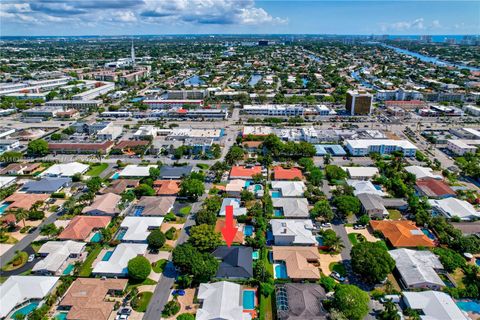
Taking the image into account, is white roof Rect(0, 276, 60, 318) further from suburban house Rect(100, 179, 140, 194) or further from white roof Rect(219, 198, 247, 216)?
white roof Rect(219, 198, 247, 216)

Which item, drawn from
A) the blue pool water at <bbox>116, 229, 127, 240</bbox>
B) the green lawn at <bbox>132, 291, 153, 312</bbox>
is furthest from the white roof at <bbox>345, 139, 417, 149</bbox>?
the green lawn at <bbox>132, 291, 153, 312</bbox>

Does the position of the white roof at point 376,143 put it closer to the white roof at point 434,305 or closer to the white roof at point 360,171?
the white roof at point 360,171

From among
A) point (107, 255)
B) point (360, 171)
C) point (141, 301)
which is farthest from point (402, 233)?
point (107, 255)

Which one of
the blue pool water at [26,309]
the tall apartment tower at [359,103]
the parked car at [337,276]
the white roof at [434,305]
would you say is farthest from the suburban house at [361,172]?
the blue pool water at [26,309]

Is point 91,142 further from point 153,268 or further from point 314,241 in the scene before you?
point 314,241

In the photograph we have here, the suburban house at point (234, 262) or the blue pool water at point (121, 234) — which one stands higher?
the suburban house at point (234, 262)

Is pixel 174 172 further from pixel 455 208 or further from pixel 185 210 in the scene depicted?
pixel 455 208

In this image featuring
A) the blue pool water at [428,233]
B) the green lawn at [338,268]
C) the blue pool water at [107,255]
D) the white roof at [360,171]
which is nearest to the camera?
the green lawn at [338,268]

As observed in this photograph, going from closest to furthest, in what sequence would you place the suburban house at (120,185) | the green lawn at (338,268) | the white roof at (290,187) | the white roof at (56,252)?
1. the white roof at (56,252)
2. the green lawn at (338,268)
3. the white roof at (290,187)
4. the suburban house at (120,185)

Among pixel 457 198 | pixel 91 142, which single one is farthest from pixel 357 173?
pixel 91 142
